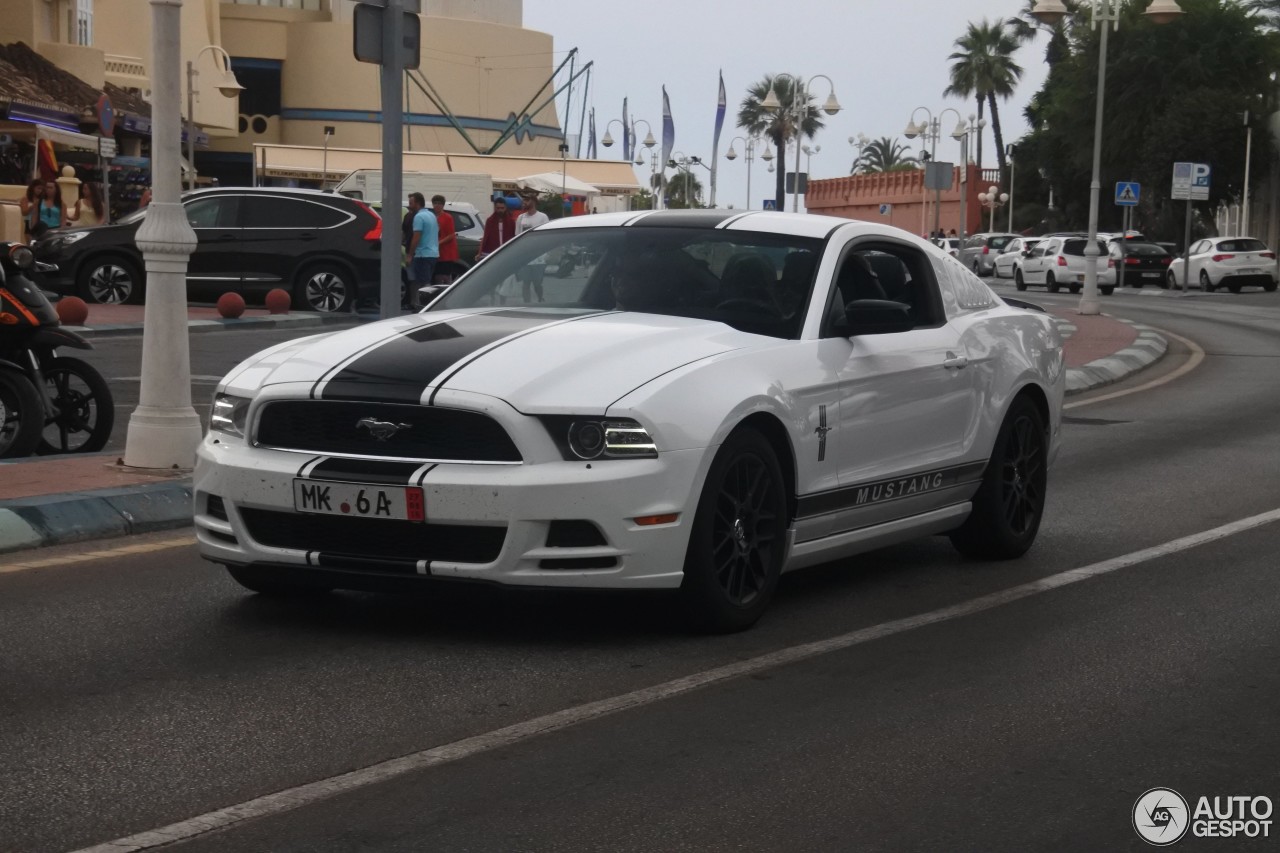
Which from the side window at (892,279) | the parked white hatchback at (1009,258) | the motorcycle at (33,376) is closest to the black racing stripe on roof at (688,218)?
the side window at (892,279)

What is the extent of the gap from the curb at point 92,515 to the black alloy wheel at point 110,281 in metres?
16.9

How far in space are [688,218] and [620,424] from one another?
181cm

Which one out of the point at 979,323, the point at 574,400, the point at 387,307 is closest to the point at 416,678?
the point at 574,400

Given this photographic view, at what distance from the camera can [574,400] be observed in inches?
237

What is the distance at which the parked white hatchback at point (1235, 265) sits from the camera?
52.5m

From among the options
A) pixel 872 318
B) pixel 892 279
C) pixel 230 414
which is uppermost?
pixel 892 279

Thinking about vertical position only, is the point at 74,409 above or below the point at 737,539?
below

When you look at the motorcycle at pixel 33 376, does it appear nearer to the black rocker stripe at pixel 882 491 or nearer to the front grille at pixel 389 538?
the front grille at pixel 389 538

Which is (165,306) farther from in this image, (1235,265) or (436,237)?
(1235,265)

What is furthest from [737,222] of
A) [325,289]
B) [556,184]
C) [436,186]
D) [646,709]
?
[556,184]

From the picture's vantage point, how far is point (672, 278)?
24.0 feet

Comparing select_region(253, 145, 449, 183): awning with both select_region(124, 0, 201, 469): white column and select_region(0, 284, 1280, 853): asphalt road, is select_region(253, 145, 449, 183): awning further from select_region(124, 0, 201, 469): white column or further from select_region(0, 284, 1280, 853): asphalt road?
select_region(0, 284, 1280, 853): asphalt road

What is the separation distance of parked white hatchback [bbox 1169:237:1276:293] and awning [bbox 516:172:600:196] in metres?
19.1

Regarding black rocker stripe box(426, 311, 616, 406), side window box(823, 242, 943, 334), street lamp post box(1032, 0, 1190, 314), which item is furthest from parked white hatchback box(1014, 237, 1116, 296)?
black rocker stripe box(426, 311, 616, 406)
